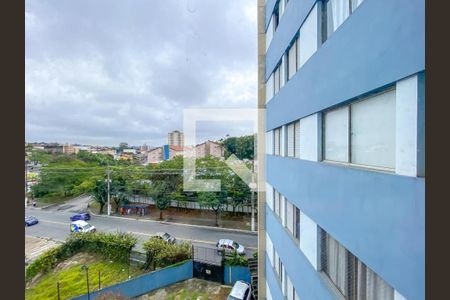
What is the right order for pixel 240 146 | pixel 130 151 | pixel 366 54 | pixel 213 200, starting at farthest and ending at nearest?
pixel 130 151 < pixel 213 200 < pixel 240 146 < pixel 366 54

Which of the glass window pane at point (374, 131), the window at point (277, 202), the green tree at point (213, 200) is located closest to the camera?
the glass window pane at point (374, 131)

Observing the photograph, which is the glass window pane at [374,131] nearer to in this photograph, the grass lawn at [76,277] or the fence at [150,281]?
the fence at [150,281]

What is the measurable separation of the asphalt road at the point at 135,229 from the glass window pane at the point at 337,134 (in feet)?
24.0

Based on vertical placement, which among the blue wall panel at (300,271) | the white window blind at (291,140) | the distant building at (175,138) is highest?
the distant building at (175,138)

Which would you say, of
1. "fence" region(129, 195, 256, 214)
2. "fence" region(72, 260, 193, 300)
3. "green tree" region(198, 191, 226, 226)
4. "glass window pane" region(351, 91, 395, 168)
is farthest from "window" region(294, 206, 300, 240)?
"fence" region(129, 195, 256, 214)

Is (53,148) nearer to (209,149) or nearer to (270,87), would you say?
(209,149)

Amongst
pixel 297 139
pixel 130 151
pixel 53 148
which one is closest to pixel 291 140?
pixel 297 139

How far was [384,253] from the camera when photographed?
3.75 feet

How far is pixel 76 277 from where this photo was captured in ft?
22.6

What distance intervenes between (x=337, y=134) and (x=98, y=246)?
29.7 ft

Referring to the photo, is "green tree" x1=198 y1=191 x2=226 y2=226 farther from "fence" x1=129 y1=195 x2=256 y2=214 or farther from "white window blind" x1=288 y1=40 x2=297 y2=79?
"white window blind" x1=288 y1=40 x2=297 y2=79

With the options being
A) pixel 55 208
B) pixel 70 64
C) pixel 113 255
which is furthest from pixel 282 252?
pixel 55 208

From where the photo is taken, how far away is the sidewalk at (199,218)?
422 inches

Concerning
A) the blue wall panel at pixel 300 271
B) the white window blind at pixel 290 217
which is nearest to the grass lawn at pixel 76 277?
the blue wall panel at pixel 300 271
